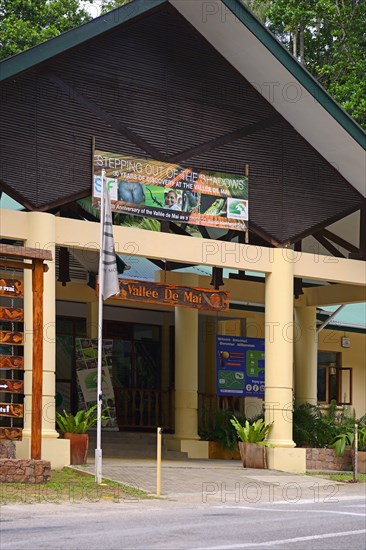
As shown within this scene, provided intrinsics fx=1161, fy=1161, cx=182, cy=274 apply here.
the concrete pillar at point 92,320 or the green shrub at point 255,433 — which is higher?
the concrete pillar at point 92,320

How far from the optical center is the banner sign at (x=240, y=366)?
27.1 meters

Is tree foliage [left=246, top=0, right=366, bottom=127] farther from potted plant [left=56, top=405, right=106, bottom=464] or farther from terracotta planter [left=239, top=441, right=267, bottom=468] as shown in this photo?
potted plant [left=56, top=405, right=106, bottom=464]

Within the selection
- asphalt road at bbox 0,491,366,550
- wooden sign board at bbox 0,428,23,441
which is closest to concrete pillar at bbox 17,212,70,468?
wooden sign board at bbox 0,428,23,441

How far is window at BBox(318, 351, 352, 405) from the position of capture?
32.4 metres

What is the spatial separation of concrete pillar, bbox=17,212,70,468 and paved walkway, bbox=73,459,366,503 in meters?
0.61

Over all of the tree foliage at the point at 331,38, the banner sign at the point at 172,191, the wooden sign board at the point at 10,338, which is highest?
the tree foliage at the point at 331,38

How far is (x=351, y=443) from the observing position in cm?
2389

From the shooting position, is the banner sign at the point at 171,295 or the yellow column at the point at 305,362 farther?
the yellow column at the point at 305,362

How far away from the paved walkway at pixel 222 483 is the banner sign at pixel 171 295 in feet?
9.95

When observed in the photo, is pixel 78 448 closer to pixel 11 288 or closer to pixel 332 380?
pixel 11 288

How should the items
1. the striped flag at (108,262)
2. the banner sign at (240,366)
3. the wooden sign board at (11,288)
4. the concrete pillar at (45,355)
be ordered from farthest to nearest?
1. the banner sign at (240,366)
2. the concrete pillar at (45,355)
3. the striped flag at (108,262)
4. the wooden sign board at (11,288)

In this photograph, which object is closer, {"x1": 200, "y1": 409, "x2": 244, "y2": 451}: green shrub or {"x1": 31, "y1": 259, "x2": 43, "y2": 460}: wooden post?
{"x1": 31, "y1": 259, "x2": 43, "y2": 460}: wooden post

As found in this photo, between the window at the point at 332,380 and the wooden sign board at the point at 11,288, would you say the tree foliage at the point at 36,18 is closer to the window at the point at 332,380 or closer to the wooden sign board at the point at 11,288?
the window at the point at 332,380

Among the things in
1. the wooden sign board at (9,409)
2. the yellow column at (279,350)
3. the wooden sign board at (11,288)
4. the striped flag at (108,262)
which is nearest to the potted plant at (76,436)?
the wooden sign board at (9,409)
